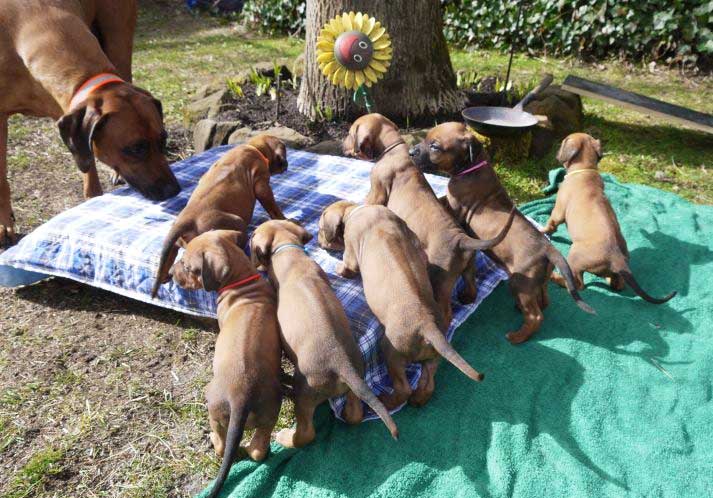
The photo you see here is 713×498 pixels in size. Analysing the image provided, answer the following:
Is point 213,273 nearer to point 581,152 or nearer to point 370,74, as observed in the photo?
point 370,74

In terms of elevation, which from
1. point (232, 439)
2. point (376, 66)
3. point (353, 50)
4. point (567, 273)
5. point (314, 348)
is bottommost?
point (232, 439)

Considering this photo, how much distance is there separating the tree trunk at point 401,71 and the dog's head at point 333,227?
2986 millimetres

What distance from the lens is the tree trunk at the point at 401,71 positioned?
680 cm

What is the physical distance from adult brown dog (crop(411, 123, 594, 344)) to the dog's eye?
211 cm

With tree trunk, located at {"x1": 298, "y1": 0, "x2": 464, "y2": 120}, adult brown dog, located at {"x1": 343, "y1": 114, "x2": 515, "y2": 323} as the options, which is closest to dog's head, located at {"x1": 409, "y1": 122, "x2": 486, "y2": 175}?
adult brown dog, located at {"x1": 343, "y1": 114, "x2": 515, "y2": 323}

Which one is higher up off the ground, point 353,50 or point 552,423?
point 353,50

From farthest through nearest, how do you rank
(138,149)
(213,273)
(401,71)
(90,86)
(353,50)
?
(401,71)
(353,50)
(138,149)
(90,86)
(213,273)

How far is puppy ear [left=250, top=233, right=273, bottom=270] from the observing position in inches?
146

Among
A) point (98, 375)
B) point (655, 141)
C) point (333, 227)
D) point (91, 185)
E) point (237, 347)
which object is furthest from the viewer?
point (655, 141)

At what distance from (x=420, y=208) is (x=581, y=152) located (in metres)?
1.75

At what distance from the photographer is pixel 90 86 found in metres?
4.53

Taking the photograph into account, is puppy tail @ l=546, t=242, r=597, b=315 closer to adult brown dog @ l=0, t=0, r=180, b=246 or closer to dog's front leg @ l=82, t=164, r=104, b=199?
adult brown dog @ l=0, t=0, r=180, b=246

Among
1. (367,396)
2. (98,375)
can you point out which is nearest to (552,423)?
(367,396)

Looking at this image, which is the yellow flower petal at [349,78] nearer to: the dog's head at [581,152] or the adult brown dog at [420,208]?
the adult brown dog at [420,208]
